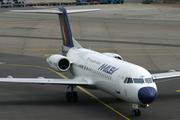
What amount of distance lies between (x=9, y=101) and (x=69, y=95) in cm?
446

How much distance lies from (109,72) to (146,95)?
3811 mm

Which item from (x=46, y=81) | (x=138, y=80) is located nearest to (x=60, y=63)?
(x=46, y=81)

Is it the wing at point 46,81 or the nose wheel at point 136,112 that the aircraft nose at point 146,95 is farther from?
the wing at point 46,81

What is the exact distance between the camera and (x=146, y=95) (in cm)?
1870

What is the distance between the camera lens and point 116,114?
21.1m

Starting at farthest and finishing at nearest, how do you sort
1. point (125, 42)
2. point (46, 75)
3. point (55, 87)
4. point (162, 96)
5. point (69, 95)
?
point (125, 42), point (46, 75), point (55, 87), point (162, 96), point (69, 95)

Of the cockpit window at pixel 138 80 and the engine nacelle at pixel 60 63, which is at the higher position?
the cockpit window at pixel 138 80

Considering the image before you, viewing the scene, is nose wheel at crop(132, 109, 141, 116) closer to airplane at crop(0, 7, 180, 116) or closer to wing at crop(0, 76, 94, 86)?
airplane at crop(0, 7, 180, 116)

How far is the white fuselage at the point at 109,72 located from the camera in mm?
19641

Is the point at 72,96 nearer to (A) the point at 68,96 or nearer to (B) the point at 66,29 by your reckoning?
(A) the point at 68,96

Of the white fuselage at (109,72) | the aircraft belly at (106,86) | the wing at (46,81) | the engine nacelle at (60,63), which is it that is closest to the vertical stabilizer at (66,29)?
the white fuselage at (109,72)

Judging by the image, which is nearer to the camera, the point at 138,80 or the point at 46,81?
the point at 138,80

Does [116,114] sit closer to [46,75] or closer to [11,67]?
[46,75]

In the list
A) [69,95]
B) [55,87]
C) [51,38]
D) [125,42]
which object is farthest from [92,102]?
[51,38]
